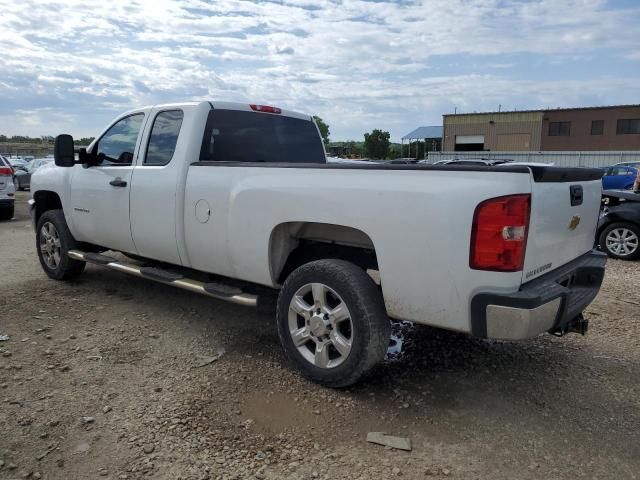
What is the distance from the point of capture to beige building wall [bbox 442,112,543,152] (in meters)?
50.8

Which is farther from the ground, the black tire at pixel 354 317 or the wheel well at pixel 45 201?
the wheel well at pixel 45 201

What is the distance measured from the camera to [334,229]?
3664mm

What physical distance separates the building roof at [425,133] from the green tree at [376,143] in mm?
11946

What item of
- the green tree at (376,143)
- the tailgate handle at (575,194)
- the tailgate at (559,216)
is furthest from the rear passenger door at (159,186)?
the green tree at (376,143)

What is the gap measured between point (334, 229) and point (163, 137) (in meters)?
2.02

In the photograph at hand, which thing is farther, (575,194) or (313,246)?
(313,246)

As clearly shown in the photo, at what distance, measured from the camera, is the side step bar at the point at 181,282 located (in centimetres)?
402

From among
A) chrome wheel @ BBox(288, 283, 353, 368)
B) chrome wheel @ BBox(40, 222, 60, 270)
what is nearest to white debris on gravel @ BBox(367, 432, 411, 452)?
chrome wheel @ BBox(288, 283, 353, 368)

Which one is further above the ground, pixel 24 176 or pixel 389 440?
pixel 24 176

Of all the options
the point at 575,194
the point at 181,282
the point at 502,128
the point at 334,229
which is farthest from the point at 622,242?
the point at 502,128

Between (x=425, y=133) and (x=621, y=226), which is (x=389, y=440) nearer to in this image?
(x=621, y=226)

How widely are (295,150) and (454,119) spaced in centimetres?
5186

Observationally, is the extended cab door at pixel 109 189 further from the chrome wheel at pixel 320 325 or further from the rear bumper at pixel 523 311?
the rear bumper at pixel 523 311

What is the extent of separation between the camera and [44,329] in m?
4.66
